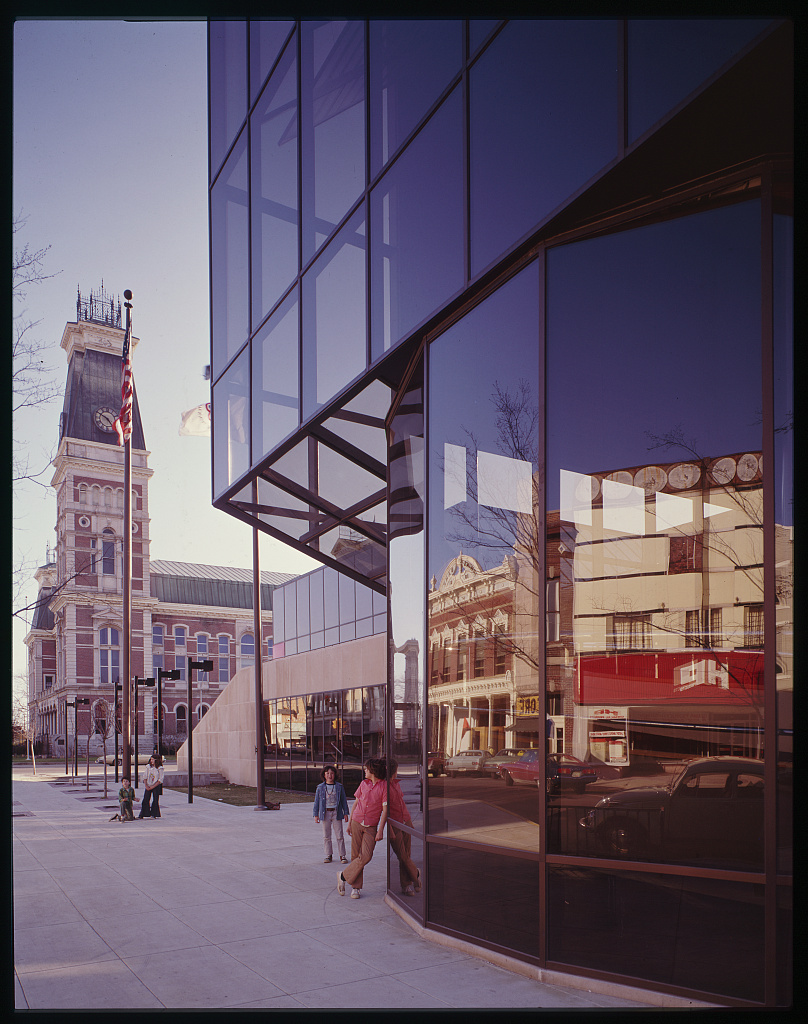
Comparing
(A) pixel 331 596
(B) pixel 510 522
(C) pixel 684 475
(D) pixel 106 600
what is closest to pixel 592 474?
Result: (C) pixel 684 475

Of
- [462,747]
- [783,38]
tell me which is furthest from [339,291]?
[783,38]

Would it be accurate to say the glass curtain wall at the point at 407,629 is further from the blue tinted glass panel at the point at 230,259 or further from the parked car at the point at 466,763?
the blue tinted glass panel at the point at 230,259

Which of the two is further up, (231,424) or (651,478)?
(231,424)

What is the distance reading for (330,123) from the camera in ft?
36.4

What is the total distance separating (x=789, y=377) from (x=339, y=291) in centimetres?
619

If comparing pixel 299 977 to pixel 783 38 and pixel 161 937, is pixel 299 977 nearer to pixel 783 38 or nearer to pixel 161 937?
pixel 161 937

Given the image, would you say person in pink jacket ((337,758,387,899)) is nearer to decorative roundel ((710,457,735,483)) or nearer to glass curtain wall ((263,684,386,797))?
decorative roundel ((710,457,735,483))

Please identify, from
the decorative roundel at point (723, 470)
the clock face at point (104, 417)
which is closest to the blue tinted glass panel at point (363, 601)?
the decorative roundel at point (723, 470)

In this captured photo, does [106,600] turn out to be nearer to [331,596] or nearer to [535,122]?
[331,596]

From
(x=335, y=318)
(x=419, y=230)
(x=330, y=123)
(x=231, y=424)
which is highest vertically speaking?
(x=330, y=123)

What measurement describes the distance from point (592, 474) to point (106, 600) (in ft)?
268

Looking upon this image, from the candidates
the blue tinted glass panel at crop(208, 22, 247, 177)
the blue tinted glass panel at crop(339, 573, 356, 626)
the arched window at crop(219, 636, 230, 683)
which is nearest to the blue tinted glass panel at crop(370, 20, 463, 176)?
the blue tinted glass panel at crop(208, 22, 247, 177)

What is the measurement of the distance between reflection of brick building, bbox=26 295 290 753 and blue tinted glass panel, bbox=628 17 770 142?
77202 millimetres

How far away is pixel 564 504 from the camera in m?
7.31
